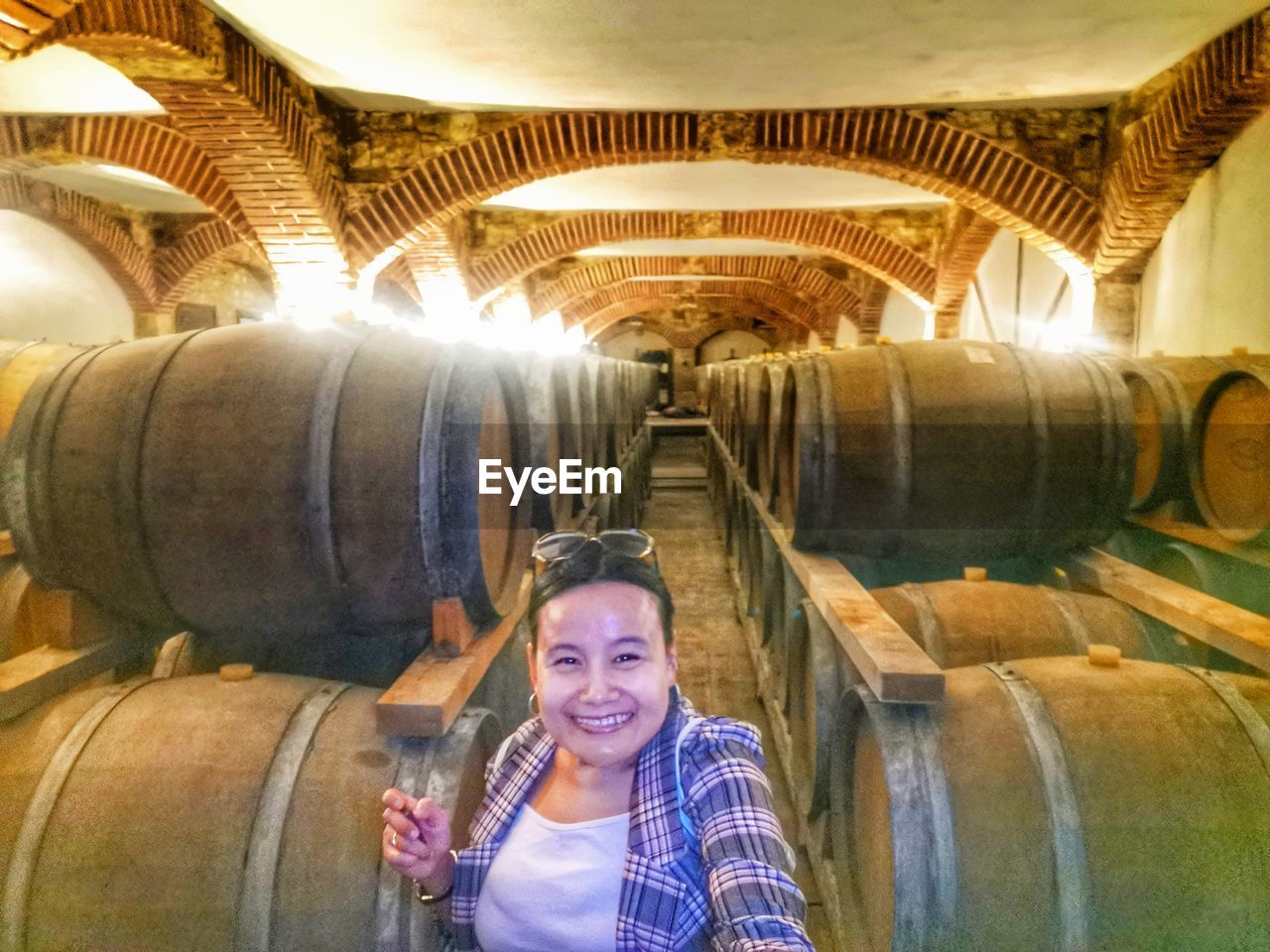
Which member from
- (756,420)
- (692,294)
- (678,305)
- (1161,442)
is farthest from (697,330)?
(1161,442)

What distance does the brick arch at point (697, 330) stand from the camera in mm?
24266

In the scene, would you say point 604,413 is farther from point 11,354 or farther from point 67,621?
point 67,621

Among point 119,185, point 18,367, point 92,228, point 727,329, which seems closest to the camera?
point 18,367

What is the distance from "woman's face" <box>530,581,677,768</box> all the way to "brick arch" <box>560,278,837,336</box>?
46.4ft

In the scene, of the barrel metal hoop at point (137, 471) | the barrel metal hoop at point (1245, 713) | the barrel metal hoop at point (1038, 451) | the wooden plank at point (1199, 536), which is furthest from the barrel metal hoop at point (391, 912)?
the wooden plank at point (1199, 536)

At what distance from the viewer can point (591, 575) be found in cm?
125

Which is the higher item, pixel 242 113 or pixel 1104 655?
pixel 242 113

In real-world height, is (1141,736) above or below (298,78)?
below

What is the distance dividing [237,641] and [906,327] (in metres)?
11.3

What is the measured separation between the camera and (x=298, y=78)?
5301 mm

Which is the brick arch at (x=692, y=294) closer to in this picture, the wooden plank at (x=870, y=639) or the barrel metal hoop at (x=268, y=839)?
the wooden plank at (x=870, y=639)

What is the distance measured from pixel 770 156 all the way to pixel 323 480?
17.4 feet

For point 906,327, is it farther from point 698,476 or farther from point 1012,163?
point 1012,163

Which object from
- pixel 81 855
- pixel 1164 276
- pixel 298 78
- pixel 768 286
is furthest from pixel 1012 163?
pixel 768 286
